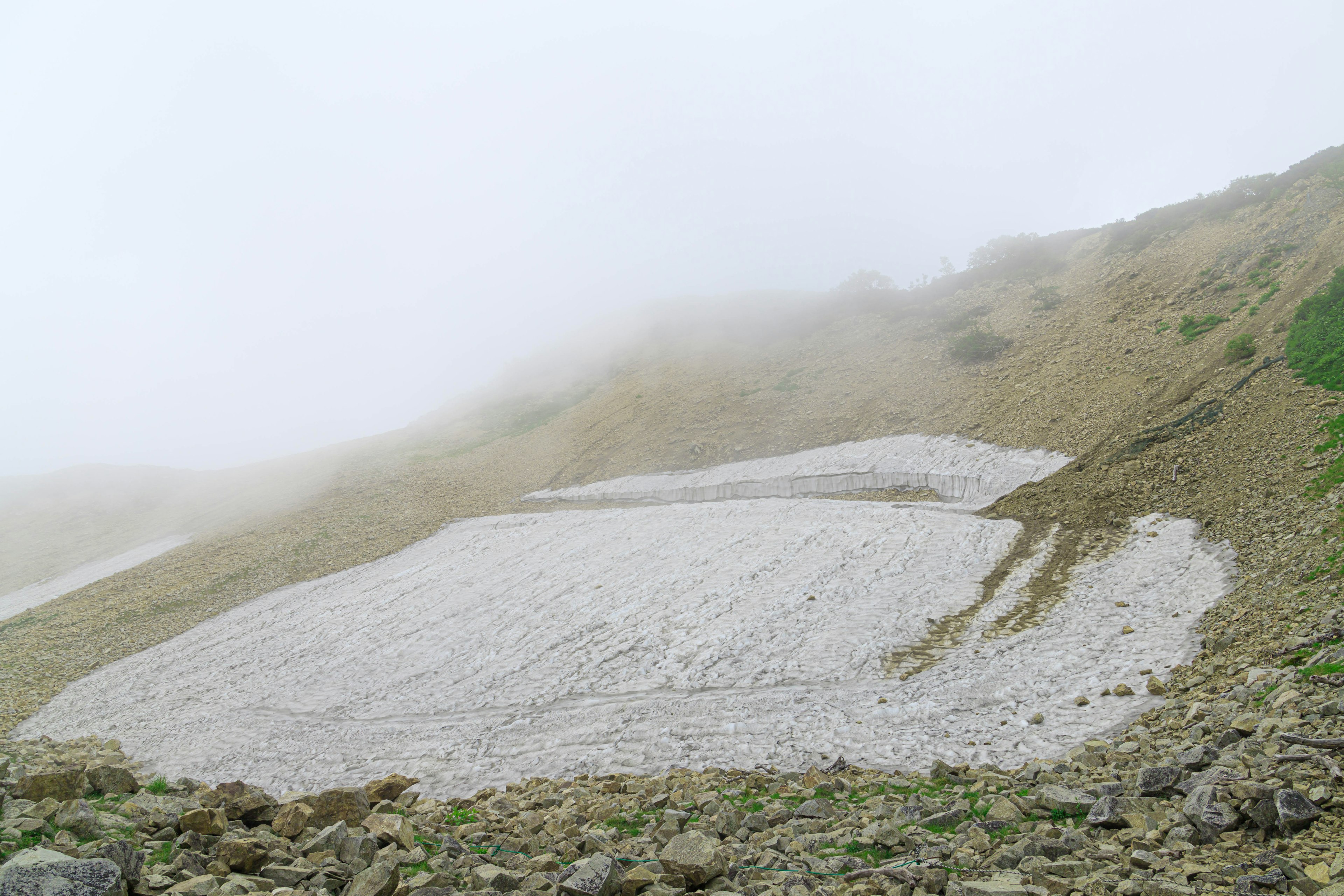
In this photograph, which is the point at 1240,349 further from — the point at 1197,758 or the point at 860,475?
the point at 1197,758

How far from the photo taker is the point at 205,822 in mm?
6496

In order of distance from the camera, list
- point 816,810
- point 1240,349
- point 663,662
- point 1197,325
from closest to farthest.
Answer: point 816,810
point 663,662
point 1240,349
point 1197,325

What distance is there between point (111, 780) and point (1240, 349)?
30.8m

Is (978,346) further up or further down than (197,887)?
further up

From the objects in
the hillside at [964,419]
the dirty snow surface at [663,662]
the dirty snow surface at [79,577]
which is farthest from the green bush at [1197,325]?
the dirty snow surface at [79,577]

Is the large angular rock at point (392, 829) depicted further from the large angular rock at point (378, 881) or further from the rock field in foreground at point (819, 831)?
the large angular rock at point (378, 881)

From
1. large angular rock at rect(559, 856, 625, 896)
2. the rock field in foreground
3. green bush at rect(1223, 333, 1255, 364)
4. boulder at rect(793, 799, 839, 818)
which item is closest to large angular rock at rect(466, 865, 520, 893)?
the rock field in foreground

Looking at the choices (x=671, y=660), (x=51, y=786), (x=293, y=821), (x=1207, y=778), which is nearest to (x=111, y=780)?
(x=51, y=786)

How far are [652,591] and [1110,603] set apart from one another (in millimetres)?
12621

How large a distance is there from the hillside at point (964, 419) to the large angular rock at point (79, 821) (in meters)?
16.8

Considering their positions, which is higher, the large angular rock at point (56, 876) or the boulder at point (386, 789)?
the large angular rock at point (56, 876)

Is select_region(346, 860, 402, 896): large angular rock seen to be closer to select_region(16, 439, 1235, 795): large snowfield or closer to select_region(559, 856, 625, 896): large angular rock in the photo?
Answer: select_region(559, 856, 625, 896): large angular rock

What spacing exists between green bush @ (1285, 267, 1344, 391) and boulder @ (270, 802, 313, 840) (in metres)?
24.0

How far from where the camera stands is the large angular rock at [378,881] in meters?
5.50
